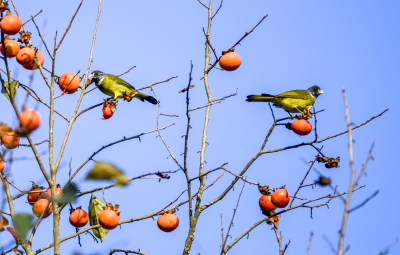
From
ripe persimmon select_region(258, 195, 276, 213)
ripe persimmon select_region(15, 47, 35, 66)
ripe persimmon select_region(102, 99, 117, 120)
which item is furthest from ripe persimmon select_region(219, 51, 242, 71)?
ripe persimmon select_region(15, 47, 35, 66)

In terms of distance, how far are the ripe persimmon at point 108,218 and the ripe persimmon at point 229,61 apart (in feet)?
5.45

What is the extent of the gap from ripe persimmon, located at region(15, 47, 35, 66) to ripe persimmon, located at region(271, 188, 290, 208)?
1.85 meters

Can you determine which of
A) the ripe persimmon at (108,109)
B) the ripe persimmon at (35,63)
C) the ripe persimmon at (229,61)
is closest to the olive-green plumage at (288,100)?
the ripe persimmon at (229,61)

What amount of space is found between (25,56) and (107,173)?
8.04 ft

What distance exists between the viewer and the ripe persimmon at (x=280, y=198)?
4316 millimetres

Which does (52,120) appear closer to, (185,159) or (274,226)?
(185,159)

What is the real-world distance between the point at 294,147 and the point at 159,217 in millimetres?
1031

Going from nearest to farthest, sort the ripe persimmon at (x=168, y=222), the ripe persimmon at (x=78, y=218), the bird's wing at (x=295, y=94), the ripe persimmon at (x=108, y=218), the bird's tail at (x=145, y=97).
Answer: the ripe persimmon at (x=108, y=218) → the ripe persimmon at (x=78, y=218) → the ripe persimmon at (x=168, y=222) → the bird's wing at (x=295, y=94) → the bird's tail at (x=145, y=97)

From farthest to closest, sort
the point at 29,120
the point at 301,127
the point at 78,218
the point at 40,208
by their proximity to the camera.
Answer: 1. the point at 301,127
2. the point at 78,218
3. the point at 40,208
4. the point at 29,120

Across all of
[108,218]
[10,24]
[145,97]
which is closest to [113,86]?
[145,97]

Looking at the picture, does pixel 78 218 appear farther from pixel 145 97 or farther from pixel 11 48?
pixel 145 97

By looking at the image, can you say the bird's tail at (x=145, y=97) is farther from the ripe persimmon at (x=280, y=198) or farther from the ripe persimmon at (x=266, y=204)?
the ripe persimmon at (x=280, y=198)

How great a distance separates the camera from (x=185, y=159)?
3.95 metres

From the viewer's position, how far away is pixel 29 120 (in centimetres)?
240
